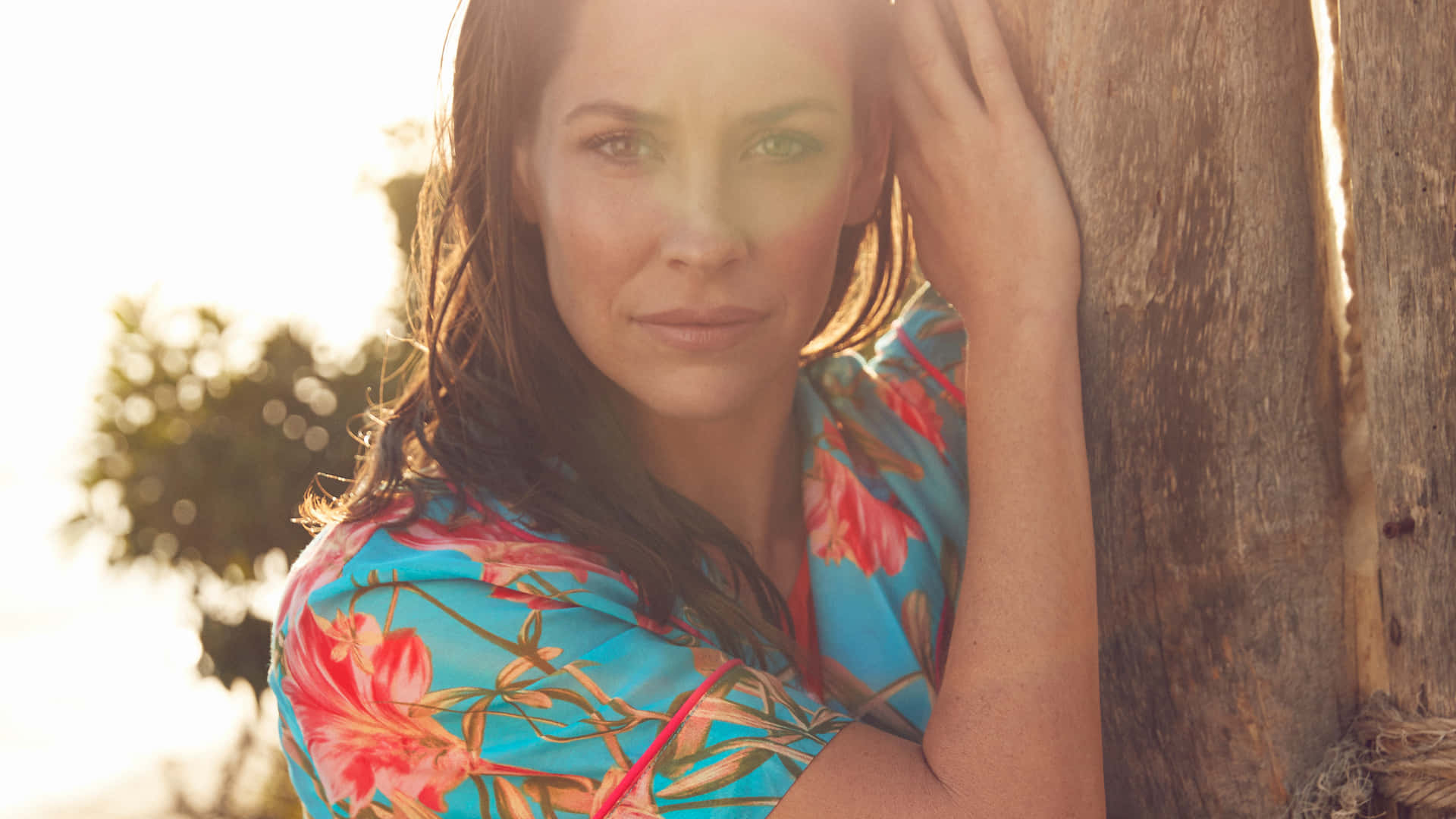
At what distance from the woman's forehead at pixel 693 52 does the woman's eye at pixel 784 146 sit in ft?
0.19

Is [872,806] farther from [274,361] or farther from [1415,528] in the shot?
[274,361]

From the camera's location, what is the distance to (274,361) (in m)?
4.46

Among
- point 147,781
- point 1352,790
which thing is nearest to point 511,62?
point 1352,790

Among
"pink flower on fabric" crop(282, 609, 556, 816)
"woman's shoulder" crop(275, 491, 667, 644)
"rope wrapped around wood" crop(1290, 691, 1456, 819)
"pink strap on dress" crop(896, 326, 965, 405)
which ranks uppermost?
"pink strap on dress" crop(896, 326, 965, 405)

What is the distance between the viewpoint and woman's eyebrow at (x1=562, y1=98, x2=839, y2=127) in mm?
1572

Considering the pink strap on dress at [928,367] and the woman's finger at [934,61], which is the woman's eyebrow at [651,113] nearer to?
the woman's finger at [934,61]

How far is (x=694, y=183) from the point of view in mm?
1575

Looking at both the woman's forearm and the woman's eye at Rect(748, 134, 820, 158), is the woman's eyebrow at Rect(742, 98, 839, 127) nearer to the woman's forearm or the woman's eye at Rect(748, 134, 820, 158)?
the woman's eye at Rect(748, 134, 820, 158)

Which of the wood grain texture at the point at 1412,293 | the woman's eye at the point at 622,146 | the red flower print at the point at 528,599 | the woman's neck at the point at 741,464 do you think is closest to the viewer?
the wood grain texture at the point at 1412,293

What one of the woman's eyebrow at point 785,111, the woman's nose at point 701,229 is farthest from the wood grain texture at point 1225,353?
the woman's nose at point 701,229

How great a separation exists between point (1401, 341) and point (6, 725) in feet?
30.9

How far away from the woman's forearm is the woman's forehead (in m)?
0.45

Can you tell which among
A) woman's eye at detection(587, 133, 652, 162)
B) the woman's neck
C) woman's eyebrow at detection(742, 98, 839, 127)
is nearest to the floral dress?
the woman's neck

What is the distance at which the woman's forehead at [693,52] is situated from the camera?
1.55 metres
